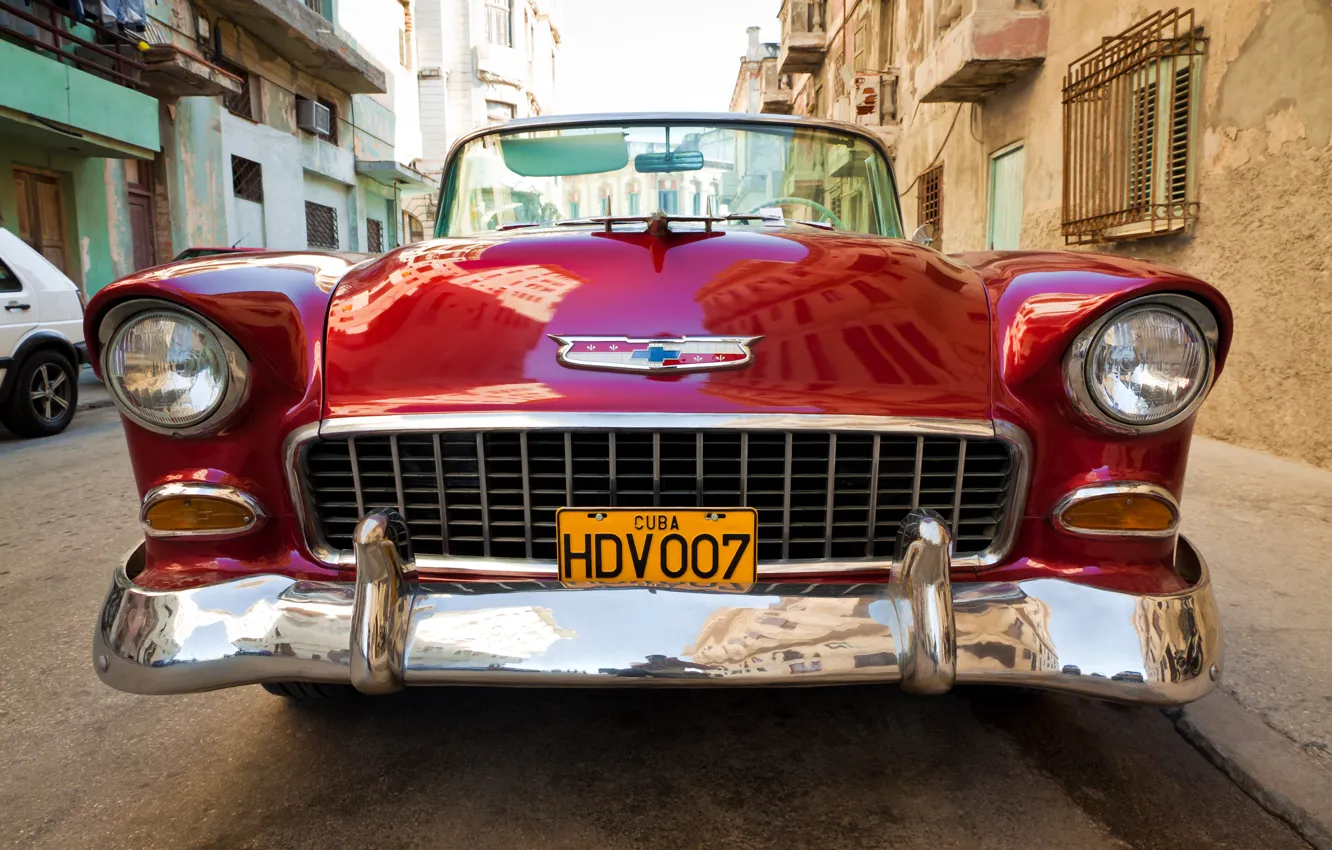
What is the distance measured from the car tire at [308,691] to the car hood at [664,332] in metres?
0.71

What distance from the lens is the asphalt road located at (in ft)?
5.43

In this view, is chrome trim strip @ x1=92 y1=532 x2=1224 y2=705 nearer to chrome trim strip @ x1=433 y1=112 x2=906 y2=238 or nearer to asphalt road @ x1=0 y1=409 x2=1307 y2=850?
asphalt road @ x1=0 y1=409 x2=1307 y2=850

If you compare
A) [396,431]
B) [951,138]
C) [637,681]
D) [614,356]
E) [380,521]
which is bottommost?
[637,681]

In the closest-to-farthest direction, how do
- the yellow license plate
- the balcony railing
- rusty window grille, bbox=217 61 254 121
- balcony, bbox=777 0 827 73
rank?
the yellow license plate
the balcony railing
rusty window grille, bbox=217 61 254 121
balcony, bbox=777 0 827 73

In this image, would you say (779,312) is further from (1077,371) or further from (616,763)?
(616,763)

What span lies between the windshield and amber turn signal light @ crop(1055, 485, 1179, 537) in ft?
3.89

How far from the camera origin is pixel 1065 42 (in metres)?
7.39

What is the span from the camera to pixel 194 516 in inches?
65.7

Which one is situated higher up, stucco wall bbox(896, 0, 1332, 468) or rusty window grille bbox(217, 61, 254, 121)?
rusty window grille bbox(217, 61, 254, 121)

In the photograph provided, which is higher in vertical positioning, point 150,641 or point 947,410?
point 947,410

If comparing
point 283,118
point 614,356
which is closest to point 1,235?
point 614,356

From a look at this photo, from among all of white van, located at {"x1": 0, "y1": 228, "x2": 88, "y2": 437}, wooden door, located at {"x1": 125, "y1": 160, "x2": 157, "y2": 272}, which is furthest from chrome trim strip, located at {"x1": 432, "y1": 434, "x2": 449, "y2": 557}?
wooden door, located at {"x1": 125, "y1": 160, "x2": 157, "y2": 272}

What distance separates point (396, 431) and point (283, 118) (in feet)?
54.7

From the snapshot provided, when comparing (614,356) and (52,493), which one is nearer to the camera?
(614,356)
